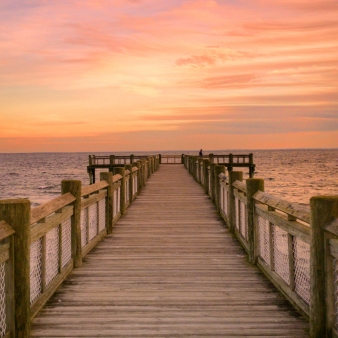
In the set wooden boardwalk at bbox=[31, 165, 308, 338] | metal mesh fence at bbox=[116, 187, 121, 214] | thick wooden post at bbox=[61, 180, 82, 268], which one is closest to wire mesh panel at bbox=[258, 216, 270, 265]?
wooden boardwalk at bbox=[31, 165, 308, 338]

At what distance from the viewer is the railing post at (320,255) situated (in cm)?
411

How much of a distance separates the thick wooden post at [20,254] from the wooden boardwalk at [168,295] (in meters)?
0.26

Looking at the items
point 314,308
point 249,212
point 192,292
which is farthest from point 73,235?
point 314,308

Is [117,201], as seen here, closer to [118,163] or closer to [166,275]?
[166,275]

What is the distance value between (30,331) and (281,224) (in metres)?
3.15

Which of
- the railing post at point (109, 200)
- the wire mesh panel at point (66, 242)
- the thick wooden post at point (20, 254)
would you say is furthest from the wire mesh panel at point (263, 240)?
the railing post at point (109, 200)

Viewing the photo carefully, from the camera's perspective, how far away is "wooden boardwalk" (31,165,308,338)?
4547 mm

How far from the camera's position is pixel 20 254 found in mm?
4281

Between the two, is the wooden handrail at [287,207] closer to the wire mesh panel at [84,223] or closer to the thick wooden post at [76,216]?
the thick wooden post at [76,216]

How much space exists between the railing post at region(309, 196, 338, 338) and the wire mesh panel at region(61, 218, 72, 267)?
351 centimetres

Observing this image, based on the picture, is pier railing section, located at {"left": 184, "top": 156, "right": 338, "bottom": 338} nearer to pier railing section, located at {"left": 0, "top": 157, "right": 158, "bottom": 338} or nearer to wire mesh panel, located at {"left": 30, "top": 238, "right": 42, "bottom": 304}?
pier railing section, located at {"left": 0, "top": 157, "right": 158, "bottom": 338}

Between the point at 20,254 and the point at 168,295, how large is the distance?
6.82ft

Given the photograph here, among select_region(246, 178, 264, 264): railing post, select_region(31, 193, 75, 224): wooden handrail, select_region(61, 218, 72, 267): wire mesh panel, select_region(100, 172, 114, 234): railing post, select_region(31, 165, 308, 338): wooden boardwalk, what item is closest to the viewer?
select_region(31, 165, 308, 338): wooden boardwalk

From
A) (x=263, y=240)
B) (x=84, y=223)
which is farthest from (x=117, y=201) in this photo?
(x=263, y=240)
